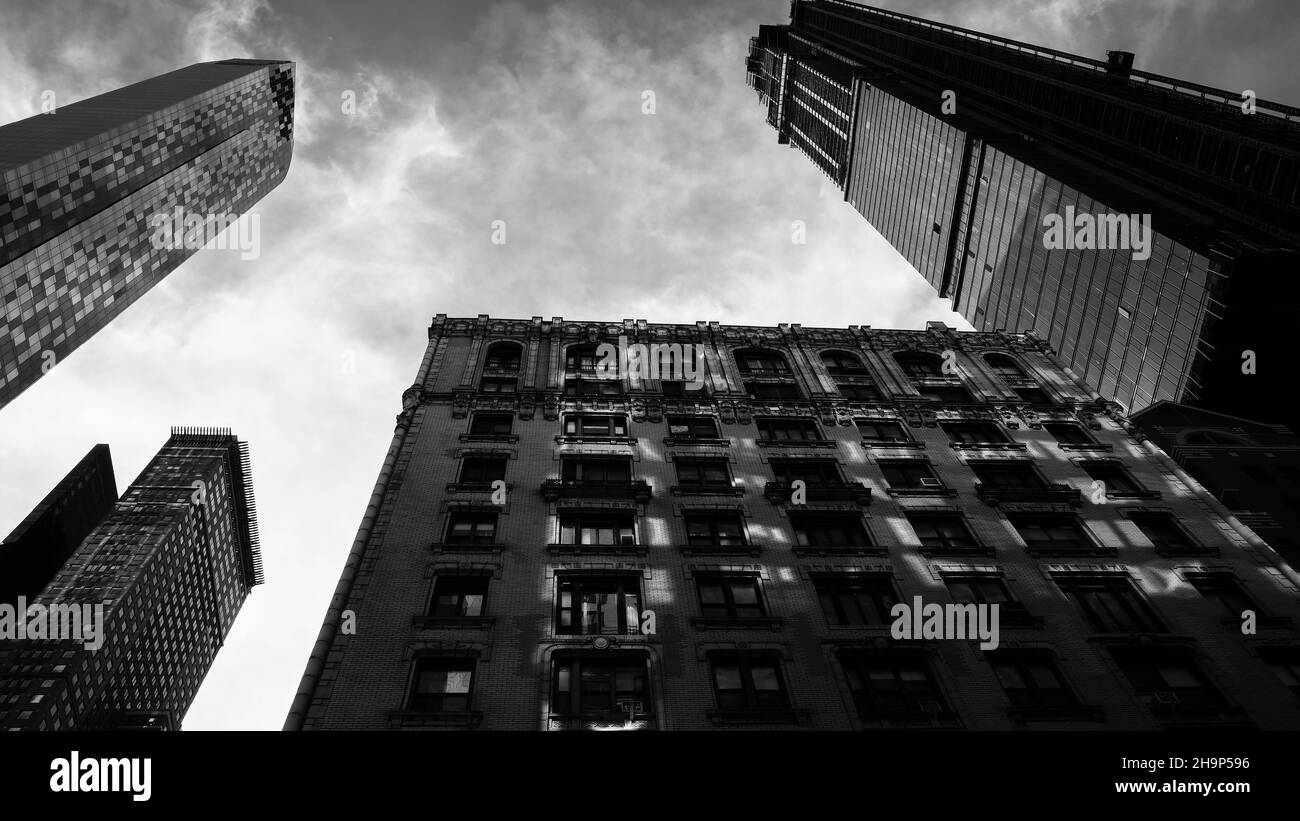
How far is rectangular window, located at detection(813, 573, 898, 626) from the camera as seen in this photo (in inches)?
976

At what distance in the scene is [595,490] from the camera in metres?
29.2

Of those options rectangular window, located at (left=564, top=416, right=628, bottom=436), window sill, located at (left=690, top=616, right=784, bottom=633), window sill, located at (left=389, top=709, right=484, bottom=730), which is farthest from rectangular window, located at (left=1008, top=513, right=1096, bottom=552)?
window sill, located at (left=389, top=709, right=484, bottom=730)

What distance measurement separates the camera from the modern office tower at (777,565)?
21.8 meters

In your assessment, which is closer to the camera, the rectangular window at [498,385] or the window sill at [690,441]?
the window sill at [690,441]

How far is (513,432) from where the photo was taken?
3319 centimetres

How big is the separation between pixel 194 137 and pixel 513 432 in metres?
131

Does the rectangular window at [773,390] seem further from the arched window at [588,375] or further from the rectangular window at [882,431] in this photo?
the arched window at [588,375]

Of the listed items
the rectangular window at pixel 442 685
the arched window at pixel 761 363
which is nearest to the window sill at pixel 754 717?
the rectangular window at pixel 442 685

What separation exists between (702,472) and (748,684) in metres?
10.7

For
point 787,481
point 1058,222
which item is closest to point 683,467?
point 787,481
